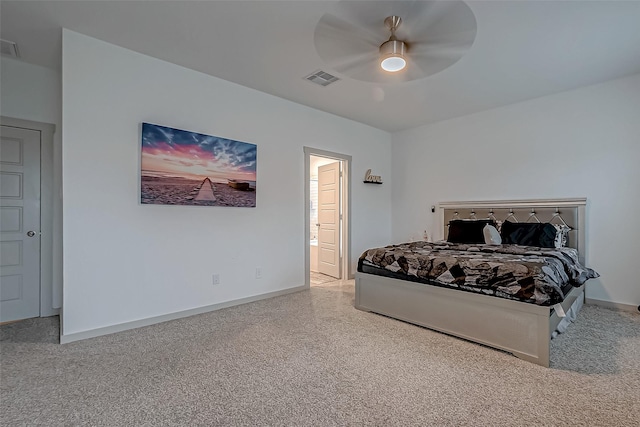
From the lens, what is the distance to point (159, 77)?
314 centimetres

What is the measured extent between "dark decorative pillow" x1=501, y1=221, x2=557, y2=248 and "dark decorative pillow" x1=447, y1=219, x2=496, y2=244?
0.86ft

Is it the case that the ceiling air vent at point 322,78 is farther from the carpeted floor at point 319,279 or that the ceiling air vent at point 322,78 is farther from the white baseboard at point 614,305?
the white baseboard at point 614,305

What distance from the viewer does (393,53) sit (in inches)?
97.6

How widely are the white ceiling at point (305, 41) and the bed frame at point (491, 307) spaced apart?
157 centimetres

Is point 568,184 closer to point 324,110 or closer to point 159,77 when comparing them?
Answer: point 324,110

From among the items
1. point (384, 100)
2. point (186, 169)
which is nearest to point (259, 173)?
point (186, 169)

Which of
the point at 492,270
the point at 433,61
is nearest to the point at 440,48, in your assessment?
the point at 433,61

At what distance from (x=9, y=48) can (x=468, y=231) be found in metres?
5.49

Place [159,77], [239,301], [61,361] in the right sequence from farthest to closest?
[239,301] → [159,77] → [61,361]

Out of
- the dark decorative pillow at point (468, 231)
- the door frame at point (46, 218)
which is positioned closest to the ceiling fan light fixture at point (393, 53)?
the dark decorative pillow at point (468, 231)

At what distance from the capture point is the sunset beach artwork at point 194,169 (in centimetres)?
305

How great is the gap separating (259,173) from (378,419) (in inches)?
119

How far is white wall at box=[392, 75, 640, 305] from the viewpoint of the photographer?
3494mm

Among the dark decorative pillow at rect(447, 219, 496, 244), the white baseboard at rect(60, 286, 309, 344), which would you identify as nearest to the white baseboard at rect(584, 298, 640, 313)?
the dark decorative pillow at rect(447, 219, 496, 244)
